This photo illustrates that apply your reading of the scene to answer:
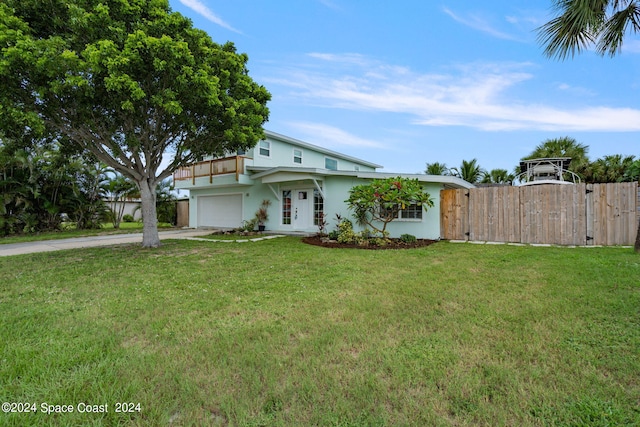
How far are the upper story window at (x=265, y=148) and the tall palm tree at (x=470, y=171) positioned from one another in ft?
49.3

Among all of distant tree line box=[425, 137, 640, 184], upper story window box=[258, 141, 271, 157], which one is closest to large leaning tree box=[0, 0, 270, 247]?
upper story window box=[258, 141, 271, 157]

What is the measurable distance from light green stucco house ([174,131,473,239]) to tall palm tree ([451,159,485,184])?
10.3 m

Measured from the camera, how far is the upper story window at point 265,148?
1496 centimetres

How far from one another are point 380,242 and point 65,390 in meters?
8.58

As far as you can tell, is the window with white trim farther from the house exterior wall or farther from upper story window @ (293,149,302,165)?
upper story window @ (293,149,302,165)

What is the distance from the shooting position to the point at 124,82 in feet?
21.7

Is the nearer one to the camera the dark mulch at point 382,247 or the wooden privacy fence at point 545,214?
the wooden privacy fence at point 545,214

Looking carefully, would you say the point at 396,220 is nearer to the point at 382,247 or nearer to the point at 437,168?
the point at 382,247

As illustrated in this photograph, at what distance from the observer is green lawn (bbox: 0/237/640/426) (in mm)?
1966

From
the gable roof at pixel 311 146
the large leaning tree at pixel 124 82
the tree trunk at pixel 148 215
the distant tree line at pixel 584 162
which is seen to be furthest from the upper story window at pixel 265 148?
the distant tree line at pixel 584 162

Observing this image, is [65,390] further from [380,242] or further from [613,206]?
[613,206]

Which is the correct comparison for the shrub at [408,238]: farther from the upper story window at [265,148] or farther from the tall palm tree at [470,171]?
the tall palm tree at [470,171]

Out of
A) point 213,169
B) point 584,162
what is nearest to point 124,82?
point 213,169

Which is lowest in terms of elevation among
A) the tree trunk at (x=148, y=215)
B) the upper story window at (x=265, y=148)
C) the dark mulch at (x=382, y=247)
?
the dark mulch at (x=382, y=247)
